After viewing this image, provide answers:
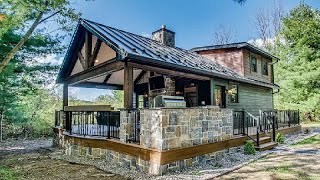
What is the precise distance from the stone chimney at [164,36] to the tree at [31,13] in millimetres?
4586

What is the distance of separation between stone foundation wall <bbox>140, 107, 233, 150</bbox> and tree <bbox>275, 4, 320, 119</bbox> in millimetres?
14683

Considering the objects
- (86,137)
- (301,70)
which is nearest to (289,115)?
(301,70)

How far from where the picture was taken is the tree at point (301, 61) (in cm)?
1878

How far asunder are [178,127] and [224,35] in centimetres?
2802

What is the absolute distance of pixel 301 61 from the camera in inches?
758

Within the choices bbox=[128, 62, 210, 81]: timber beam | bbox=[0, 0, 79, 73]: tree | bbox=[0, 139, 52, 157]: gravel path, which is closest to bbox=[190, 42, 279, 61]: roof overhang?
bbox=[128, 62, 210, 81]: timber beam

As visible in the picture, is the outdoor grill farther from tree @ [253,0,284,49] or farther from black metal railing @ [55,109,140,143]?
tree @ [253,0,284,49]

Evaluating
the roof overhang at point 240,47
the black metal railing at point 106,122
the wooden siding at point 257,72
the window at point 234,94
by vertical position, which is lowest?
the black metal railing at point 106,122

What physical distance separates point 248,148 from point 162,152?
3978 millimetres

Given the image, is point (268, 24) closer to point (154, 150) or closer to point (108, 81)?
point (108, 81)

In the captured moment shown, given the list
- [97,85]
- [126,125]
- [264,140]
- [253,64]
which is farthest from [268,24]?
[126,125]

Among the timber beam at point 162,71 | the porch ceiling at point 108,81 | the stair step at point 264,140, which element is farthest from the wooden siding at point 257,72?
the porch ceiling at point 108,81

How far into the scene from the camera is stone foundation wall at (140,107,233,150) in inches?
236

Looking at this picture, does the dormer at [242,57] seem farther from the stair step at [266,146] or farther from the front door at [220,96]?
the stair step at [266,146]
